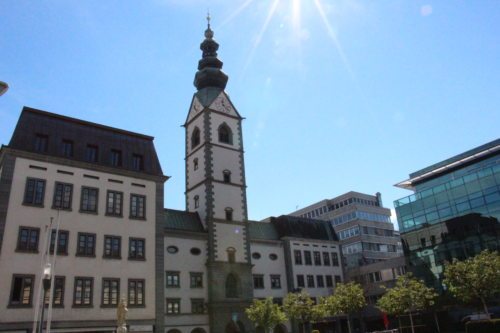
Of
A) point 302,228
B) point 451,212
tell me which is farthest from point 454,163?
point 302,228

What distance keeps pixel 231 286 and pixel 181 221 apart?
32.2 feet

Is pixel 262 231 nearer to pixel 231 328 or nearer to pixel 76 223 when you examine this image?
pixel 231 328

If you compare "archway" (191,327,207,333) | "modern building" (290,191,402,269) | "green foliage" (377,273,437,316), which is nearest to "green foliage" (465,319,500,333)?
"green foliage" (377,273,437,316)

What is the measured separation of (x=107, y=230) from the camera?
39812 millimetres

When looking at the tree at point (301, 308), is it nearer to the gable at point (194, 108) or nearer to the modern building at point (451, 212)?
the modern building at point (451, 212)

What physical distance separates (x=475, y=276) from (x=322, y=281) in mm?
27831

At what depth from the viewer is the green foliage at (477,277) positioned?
3941 centimetres

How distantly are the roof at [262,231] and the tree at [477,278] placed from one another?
2563 centimetres

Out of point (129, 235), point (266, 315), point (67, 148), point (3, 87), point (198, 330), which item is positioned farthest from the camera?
point (198, 330)

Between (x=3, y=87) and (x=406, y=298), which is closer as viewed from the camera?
(x=3, y=87)

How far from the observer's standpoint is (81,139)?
41.8 metres

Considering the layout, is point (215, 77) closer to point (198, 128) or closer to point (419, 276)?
point (198, 128)

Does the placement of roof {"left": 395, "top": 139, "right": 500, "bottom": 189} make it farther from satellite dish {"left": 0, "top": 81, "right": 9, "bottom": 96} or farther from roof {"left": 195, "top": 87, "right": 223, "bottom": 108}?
satellite dish {"left": 0, "top": 81, "right": 9, "bottom": 96}

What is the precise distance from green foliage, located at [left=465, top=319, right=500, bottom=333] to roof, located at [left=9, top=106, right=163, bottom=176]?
1209 inches
